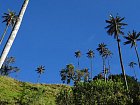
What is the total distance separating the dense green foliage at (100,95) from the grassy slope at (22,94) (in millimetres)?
5384

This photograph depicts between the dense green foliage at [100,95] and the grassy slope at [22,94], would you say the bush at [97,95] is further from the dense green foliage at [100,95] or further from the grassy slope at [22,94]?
the grassy slope at [22,94]

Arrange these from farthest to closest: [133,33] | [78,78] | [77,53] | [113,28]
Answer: [77,53]
[78,78]
[133,33]
[113,28]

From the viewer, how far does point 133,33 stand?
270ft

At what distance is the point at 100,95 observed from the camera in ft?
203

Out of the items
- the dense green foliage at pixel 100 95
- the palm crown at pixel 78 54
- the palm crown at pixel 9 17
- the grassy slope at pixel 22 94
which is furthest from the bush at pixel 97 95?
the palm crown at pixel 78 54

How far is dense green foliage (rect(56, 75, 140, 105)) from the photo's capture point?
58.8 m

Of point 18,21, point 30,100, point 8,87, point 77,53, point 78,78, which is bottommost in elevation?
point 18,21

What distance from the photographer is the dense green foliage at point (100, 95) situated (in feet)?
193

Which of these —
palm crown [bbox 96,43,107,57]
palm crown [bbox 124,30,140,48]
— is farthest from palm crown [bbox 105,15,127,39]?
palm crown [bbox 96,43,107,57]

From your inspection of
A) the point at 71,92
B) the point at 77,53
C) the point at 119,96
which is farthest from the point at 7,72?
the point at 119,96

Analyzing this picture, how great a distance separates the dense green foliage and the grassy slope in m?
5.38

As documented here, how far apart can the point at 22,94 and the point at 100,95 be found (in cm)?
2386

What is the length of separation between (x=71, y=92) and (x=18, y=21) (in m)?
59.2

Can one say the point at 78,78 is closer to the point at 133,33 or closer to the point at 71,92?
the point at 133,33
